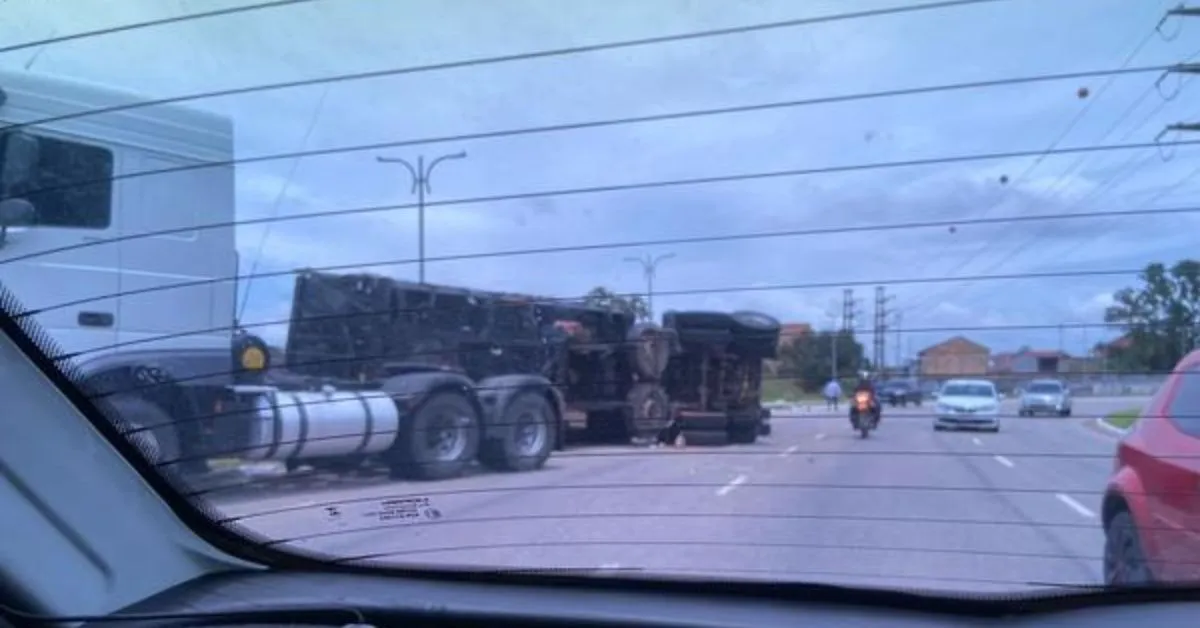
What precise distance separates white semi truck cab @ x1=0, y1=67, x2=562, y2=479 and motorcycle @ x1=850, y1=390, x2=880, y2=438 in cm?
100

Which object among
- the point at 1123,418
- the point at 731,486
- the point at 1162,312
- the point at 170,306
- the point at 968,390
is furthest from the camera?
the point at 170,306

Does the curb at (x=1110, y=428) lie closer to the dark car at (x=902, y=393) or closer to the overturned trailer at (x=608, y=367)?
the dark car at (x=902, y=393)

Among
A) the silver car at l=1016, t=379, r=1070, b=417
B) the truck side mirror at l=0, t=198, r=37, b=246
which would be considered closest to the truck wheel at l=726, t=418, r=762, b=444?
the silver car at l=1016, t=379, r=1070, b=417

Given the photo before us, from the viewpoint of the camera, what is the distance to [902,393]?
12.5 feet

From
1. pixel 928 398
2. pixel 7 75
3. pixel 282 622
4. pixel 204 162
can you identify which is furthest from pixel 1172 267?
pixel 7 75

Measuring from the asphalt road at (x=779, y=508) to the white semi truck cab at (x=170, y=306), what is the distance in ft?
0.70

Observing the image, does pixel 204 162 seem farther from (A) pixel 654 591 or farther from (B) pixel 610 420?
(A) pixel 654 591

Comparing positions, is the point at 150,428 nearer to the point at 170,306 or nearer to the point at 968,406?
the point at 170,306

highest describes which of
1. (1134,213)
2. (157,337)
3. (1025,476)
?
(1134,213)

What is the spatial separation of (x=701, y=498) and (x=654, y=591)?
776 millimetres

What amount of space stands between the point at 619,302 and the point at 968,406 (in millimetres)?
1176

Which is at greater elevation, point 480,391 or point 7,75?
point 7,75

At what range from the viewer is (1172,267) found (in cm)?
308

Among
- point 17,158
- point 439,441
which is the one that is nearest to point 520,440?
point 439,441
